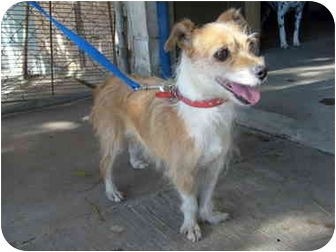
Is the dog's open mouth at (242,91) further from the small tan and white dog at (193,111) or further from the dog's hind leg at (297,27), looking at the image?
the dog's hind leg at (297,27)

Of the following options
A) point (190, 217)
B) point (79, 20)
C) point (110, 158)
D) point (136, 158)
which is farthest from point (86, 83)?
point (190, 217)

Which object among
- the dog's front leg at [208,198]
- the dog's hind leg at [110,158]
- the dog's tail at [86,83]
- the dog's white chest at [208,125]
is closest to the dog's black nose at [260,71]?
the dog's white chest at [208,125]

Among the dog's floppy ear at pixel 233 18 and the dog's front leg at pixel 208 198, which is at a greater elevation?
the dog's floppy ear at pixel 233 18

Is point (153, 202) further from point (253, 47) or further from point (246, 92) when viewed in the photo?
point (253, 47)

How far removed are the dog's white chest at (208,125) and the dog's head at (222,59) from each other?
0.16 meters

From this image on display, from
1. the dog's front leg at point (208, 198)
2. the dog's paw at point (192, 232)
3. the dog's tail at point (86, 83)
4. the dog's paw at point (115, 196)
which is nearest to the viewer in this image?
the dog's paw at point (192, 232)

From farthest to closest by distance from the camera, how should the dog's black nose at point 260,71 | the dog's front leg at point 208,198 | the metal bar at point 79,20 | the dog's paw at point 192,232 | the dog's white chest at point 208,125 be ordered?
the metal bar at point 79,20, the dog's front leg at point 208,198, the dog's paw at point 192,232, the dog's white chest at point 208,125, the dog's black nose at point 260,71

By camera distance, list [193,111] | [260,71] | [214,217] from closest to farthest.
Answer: [260,71], [193,111], [214,217]

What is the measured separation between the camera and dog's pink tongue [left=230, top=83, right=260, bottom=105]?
3.08 meters

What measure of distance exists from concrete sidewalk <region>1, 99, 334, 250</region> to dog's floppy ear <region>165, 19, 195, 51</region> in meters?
1.32

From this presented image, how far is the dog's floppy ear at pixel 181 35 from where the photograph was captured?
3.25 metres

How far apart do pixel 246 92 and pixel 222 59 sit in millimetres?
244

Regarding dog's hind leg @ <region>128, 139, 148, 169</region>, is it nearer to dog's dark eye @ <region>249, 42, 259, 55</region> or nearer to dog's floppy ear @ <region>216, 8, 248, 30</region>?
dog's floppy ear @ <region>216, 8, 248, 30</region>

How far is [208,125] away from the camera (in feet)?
11.1
